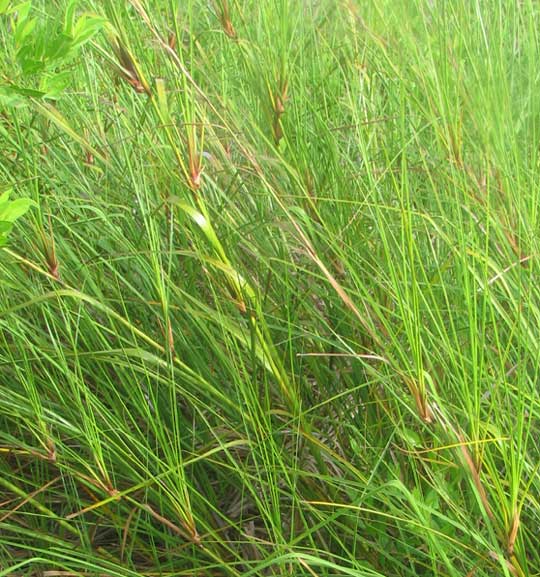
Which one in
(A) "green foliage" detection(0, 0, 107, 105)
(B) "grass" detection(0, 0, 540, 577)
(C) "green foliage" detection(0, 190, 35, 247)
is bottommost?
(B) "grass" detection(0, 0, 540, 577)

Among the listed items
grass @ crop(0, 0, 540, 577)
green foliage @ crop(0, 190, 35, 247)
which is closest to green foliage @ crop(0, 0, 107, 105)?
grass @ crop(0, 0, 540, 577)

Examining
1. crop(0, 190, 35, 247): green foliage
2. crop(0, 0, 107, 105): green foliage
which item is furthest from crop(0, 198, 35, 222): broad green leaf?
crop(0, 0, 107, 105): green foliage

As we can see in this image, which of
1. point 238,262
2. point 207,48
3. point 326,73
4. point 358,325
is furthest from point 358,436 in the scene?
point 207,48

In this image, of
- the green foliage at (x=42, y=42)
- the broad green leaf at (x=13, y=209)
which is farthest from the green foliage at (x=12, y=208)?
the green foliage at (x=42, y=42)

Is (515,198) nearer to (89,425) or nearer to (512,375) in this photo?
(512,375)

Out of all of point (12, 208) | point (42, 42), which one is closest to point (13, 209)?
point (12, 208)

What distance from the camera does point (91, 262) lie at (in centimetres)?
119

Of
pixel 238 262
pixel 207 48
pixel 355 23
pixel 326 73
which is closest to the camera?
pixel 238 262

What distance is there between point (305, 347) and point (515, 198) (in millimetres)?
352

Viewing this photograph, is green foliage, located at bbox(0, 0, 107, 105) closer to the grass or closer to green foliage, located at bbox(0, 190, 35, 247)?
the grass

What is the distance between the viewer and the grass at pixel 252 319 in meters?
0.96

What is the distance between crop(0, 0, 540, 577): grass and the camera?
955 mm

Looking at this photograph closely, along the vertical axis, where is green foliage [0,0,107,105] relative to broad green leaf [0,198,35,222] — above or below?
above

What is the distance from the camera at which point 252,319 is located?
3.26 feet
